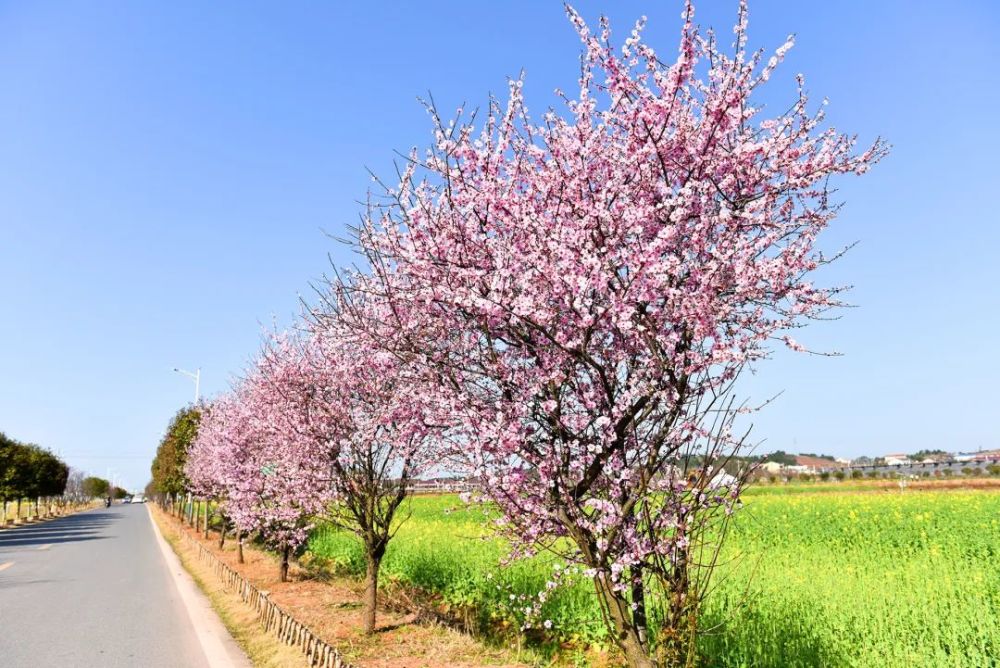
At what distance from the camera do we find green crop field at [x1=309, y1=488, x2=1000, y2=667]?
814 centimetres

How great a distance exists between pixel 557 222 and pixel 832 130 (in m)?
2.12

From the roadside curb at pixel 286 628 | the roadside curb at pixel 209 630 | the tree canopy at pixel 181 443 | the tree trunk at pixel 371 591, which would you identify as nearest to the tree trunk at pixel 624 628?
the roadside curb at pixel 286 628

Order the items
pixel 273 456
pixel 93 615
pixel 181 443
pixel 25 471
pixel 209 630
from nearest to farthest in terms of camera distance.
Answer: pixel 209 630
pixel 93 615
pixel 273 456
pixel 181 443
pixel 25 471

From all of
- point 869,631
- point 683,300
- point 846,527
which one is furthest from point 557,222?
point 846,527

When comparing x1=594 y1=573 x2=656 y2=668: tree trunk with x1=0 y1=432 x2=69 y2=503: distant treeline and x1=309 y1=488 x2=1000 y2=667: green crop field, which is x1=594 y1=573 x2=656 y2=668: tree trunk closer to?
x1=309 y1=488 x2=1000 y2=667: green crop field

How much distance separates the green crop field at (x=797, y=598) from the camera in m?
8.14

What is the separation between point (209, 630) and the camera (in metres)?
10.7

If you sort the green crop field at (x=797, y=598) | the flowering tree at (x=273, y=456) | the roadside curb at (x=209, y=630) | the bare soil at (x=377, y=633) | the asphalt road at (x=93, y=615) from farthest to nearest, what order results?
the flowering tree at (x=273, y=456)
the asphalt road at (x=93, y=615)
the roadside curb at (x=209, y=630)
the bare soil at (x=377, y=633)
the green crop field at (x=797, y=598)

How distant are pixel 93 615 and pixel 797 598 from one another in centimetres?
1177

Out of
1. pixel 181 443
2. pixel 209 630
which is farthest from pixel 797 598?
pixel 181 443

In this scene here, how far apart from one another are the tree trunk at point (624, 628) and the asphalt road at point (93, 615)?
600 cm

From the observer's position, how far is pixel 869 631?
908 cm

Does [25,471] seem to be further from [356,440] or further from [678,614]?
[678,614]

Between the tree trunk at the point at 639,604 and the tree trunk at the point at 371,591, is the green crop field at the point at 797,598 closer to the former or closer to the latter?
the tree trunk at the point at 639,604
